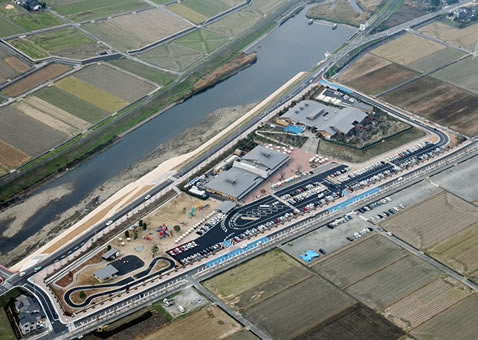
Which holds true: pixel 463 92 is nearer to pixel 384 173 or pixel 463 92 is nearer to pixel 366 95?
pixel 366 95

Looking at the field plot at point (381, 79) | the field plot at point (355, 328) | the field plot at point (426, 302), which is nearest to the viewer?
the field plot at point (355, 328)

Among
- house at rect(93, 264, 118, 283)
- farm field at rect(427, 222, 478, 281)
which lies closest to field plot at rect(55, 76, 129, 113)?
house at rect(93, 264, 118, 283)

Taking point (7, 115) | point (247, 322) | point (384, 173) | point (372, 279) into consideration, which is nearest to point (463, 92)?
point (384, 173)

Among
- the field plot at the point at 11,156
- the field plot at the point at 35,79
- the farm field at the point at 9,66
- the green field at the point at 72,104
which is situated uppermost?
the farm field at the point at 9,66

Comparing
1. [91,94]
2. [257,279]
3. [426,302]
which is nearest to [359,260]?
[426,302]

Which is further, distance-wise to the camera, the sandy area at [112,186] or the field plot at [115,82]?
the field plot at [115,82]

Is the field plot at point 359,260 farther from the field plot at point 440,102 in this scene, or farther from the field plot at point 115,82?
the field plot at point 115,82

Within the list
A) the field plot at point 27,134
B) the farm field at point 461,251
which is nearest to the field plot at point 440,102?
the farm field at point 461,251
